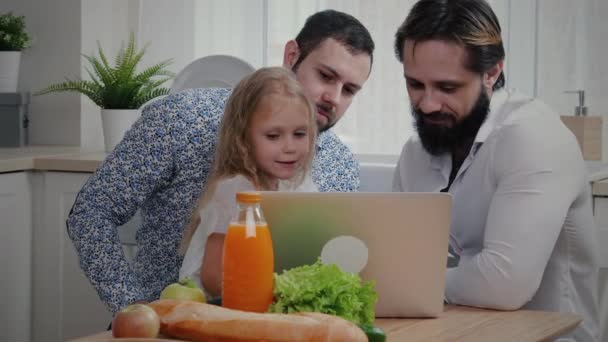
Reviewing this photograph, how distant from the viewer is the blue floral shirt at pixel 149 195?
2250 millimetres

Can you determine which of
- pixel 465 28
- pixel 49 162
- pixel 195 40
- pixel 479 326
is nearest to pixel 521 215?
pixel 479 326

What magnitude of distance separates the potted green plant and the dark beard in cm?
212

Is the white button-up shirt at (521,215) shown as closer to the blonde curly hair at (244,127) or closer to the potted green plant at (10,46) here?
the blonde curly hair at (244,127)

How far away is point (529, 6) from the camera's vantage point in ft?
10.9

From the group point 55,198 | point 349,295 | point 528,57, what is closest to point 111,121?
point 55,198

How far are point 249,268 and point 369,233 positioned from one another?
0.22 meters

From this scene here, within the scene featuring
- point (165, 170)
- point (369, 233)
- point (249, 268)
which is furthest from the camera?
point (165, 170)

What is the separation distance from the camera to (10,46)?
3.76 meters

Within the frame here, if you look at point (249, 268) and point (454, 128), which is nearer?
point (249, 268)

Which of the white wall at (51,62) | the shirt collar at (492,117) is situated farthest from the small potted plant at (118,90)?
the shirt collar at (492,117)

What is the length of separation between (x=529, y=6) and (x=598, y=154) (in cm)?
68

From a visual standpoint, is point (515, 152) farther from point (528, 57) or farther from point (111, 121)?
point (111, 121)

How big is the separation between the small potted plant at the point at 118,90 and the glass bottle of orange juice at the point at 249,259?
83.8 inches

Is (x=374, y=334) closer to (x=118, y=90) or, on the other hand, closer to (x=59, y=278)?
(x=59, y=278)
